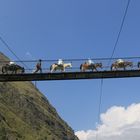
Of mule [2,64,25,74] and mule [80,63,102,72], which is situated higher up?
mule [80,63,102,72]

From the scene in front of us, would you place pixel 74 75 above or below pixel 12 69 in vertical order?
below

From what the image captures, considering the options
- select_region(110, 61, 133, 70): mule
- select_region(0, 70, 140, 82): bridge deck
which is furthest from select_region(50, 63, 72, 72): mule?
select_region(110, 61, 133, 70): mule

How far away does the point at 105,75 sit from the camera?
49594mm

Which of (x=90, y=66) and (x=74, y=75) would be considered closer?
(x=74, y=75)

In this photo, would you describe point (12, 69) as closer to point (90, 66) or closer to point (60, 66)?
point (60, 66)

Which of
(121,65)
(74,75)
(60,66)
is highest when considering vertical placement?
(121,65)

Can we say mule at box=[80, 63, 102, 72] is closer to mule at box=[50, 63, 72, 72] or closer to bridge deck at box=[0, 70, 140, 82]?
bridge deck at box=[0, 70, 140, 82]

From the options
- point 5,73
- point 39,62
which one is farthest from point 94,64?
point 5,73

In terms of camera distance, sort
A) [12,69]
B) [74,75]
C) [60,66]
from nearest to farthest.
Result: [74,75] < [60,66] < [12,69]

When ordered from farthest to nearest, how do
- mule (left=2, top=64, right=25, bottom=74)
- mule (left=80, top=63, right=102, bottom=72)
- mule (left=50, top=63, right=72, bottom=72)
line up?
1. mule (left=2, top=64, right=25, bottom=74)
2. mule (left=50, top=63, right=72, bottom=72)
3. mule (left=80, top=63, right=102, bottom=72)

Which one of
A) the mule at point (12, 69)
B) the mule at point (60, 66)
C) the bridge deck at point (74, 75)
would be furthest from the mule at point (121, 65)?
the mule at point (12, 69)

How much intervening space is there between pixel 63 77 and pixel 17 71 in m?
6.05

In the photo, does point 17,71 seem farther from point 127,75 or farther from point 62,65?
Result: point 127,75

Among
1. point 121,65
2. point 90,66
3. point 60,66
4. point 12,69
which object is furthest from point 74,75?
point 12,69
